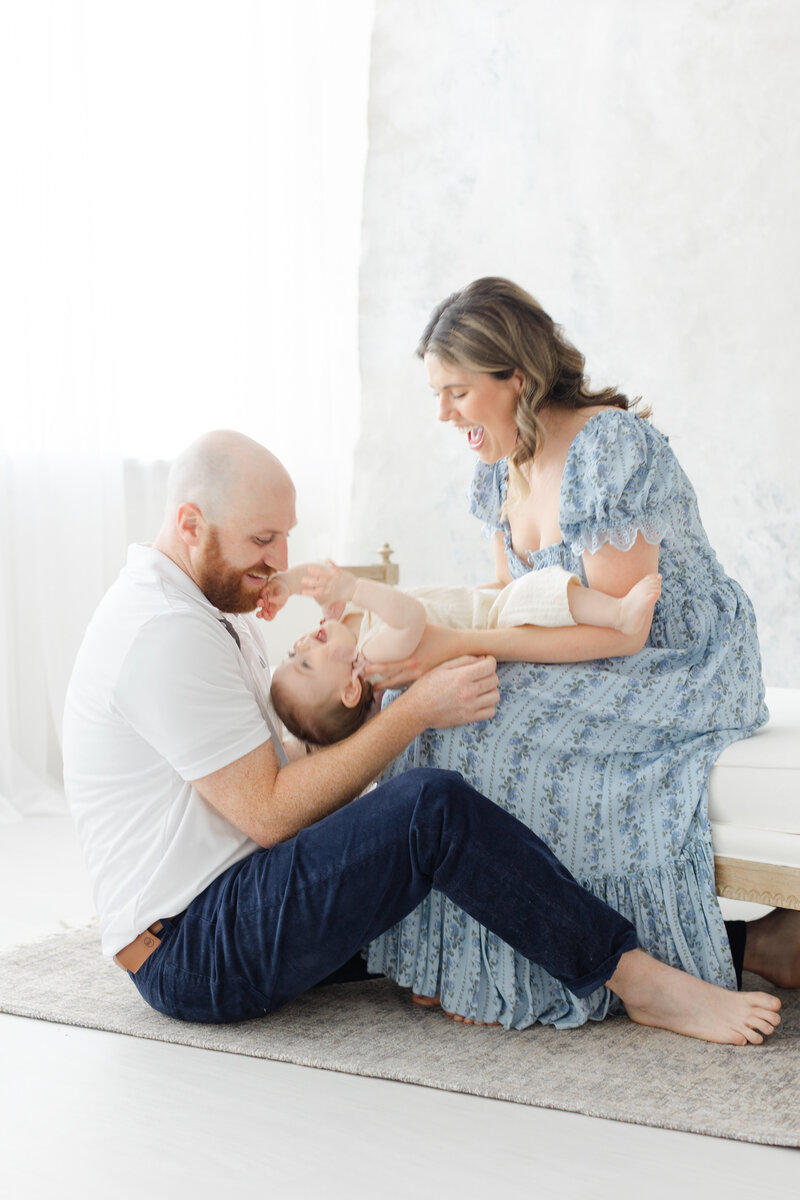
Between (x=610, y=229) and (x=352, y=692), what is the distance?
2355mm

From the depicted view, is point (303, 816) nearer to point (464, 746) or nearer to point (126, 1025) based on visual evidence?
point (464, 746)

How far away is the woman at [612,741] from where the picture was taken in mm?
1927

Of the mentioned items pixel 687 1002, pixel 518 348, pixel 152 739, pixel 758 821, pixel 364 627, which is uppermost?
pixel 518 348

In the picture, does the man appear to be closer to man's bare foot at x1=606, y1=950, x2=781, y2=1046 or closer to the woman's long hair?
man's bare foot at x1=606, y1=950, x2=781, y2=1046

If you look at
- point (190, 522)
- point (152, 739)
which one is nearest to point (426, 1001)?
point (152, 739)

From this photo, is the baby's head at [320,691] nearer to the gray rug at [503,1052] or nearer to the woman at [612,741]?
the woman at [612,741]

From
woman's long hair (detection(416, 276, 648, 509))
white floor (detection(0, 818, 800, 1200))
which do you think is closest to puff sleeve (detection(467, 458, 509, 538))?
woman's long hair (detection(416, 276, 648, 509))

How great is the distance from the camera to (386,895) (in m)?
1.77

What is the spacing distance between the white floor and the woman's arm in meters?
0.66

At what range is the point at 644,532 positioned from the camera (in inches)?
77.8

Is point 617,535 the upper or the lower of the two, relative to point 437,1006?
upper

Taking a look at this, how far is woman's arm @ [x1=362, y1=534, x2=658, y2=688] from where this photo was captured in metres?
1.97

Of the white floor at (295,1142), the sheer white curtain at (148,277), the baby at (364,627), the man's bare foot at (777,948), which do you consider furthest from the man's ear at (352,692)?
the sheer white curtain at (148,277)

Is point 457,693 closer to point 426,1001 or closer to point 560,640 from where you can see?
point 560,640
